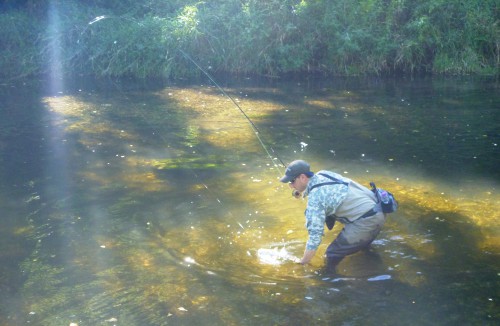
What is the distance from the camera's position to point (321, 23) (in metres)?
18.0

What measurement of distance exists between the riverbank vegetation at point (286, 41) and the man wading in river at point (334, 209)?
1205 cm

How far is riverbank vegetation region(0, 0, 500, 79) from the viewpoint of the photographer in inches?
696

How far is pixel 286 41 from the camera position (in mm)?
18234

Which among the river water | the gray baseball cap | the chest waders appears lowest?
the river water

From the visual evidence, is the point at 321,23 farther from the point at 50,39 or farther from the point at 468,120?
the point at 50,39

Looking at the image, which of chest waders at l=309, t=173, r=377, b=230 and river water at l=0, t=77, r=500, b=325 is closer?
river water at l=0, t=77, r=500, b=325

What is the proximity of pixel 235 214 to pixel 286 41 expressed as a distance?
11.4 metres

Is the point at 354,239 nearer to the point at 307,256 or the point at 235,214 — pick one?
the point at 307,256

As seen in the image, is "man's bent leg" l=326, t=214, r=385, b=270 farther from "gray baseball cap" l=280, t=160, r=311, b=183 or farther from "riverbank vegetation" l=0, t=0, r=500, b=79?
"riverbank vegetation" l=0, t=0, r=500, b=79

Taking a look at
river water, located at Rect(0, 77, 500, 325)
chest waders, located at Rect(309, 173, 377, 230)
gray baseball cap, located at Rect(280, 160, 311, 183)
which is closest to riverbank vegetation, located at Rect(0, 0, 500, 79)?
river water, located at Rect(0, 77, 500, 325)

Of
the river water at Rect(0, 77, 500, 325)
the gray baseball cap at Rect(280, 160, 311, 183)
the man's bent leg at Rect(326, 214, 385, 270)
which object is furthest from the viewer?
the man's bent leg at Rect(326, 214, 385, 270)

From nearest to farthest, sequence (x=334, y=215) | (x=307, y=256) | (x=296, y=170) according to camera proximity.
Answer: (x=296, y=170)
(x=307, y=256)
(x=334, y=215)

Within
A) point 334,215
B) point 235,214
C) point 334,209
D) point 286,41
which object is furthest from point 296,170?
point 286,41

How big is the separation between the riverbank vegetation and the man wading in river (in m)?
12.1
